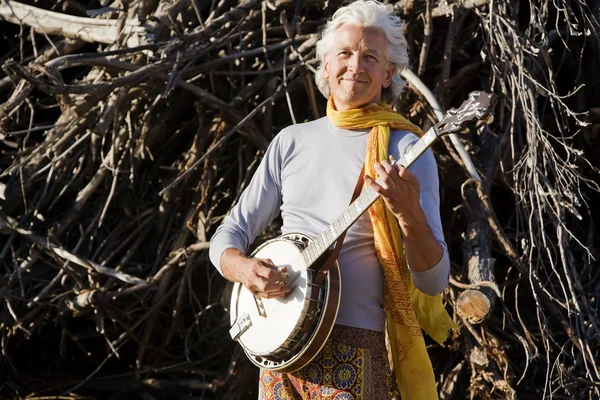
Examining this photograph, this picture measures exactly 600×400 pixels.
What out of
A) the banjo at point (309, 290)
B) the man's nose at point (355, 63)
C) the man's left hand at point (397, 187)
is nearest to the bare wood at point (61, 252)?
the banjo at point (309, 290)

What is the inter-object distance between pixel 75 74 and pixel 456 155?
1.97 meters

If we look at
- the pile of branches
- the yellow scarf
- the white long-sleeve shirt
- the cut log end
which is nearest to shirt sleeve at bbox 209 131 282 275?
the white long-sleeve shirt

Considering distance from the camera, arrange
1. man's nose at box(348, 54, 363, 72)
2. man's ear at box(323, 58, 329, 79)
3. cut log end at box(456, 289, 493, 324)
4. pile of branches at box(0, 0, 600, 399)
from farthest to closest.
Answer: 1. pile of branches at box(0, 0, 600, 399)
2. cut log end at box(456, 289, 493, 324)
3. man's ear at box(323, 58, 329, 79)
4. man's nose at box(348, 54, 363, 72)

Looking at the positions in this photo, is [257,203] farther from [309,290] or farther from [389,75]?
[389,75]

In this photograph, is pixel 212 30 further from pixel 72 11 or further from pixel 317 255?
pixel 317 255

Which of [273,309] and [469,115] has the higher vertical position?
[469,115]

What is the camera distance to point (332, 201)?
2.11m

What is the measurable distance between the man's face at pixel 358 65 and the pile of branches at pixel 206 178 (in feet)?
3.41

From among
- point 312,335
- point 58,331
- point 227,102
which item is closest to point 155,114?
point 227,102

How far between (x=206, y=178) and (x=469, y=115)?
2.05m

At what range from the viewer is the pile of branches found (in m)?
3.24

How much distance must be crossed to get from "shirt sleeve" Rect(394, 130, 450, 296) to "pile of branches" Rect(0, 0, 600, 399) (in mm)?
1112

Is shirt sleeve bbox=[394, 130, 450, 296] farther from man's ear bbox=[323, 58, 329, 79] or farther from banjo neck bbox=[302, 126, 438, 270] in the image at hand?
man's ear bbox=[323, 58, 329, 79]

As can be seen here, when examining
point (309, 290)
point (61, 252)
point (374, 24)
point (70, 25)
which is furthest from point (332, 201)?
point (70, 25)
